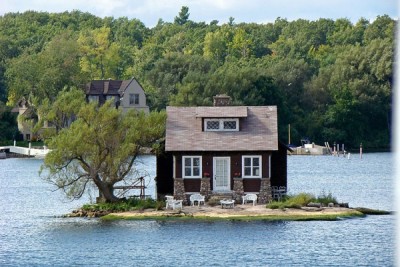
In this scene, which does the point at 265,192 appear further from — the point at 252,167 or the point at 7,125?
the point at 7,125

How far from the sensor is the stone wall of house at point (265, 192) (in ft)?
157

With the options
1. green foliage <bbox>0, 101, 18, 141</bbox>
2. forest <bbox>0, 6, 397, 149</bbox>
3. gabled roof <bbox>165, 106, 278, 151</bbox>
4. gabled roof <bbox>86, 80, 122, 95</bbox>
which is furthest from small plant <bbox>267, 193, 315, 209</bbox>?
gabled roof <bbox>86, 80, 122, 95</bbox>

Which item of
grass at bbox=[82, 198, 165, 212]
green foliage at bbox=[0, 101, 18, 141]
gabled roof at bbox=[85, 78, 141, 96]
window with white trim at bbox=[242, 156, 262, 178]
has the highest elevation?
gabled roof at bbox=[85, 78, 141, 96]

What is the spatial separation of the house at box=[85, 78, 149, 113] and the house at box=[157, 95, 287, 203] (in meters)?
73.7

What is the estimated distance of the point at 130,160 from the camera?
49531 millimetres

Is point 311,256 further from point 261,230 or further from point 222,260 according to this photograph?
point 261,230

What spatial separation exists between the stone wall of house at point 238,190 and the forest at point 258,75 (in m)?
55.3

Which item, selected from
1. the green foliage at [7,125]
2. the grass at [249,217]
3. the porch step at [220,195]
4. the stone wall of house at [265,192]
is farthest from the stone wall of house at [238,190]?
the green foliage at [7,125]

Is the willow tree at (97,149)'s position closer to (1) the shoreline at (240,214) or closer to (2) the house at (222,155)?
(2) the house at (222,155)

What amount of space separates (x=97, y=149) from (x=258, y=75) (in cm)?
7198

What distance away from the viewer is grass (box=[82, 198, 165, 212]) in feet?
157

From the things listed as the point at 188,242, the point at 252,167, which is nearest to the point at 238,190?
the point at 252,167

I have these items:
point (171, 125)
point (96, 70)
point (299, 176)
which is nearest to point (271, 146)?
point (171, 125)

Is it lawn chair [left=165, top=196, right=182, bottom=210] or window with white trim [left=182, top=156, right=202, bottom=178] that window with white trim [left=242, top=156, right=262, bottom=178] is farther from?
lawn chair [left=165, top=196, right=182, bottom=210]
